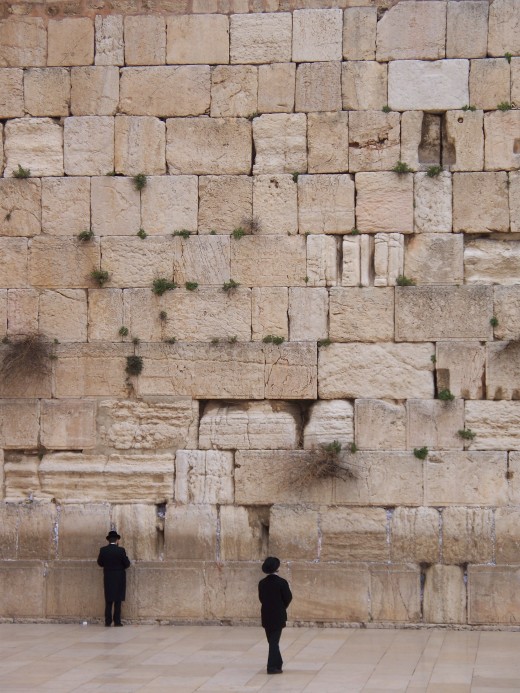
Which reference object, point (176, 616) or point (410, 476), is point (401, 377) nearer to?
point (410, 476)

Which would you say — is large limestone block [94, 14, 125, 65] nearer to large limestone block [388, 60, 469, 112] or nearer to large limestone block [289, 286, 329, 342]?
large limestone block [388, 60, 469, 112]

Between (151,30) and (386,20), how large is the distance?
2.37m

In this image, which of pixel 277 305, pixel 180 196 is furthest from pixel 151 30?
pixel 277 305

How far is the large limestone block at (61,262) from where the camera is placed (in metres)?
12.0

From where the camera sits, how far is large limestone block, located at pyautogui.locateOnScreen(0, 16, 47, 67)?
12.3 m

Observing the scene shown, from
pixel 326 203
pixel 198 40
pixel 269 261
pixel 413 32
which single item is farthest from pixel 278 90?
pixel 269 261

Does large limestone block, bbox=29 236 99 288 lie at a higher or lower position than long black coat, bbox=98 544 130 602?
higher

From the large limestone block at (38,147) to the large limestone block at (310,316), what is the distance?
2.78 m

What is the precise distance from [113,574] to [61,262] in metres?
3.14

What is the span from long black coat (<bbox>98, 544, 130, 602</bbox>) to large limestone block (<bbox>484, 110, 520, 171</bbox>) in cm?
517

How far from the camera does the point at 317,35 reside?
1198 centimetres

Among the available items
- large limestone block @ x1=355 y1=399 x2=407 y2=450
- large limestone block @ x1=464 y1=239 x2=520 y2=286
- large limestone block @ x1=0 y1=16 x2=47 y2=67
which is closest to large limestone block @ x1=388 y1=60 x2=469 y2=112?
large limestone block @ x1=464 y1=239 x2=520 y2=286

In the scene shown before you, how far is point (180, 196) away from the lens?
39.4 feet

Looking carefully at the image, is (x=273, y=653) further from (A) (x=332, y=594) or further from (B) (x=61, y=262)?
(B) (x=61, y=262)
